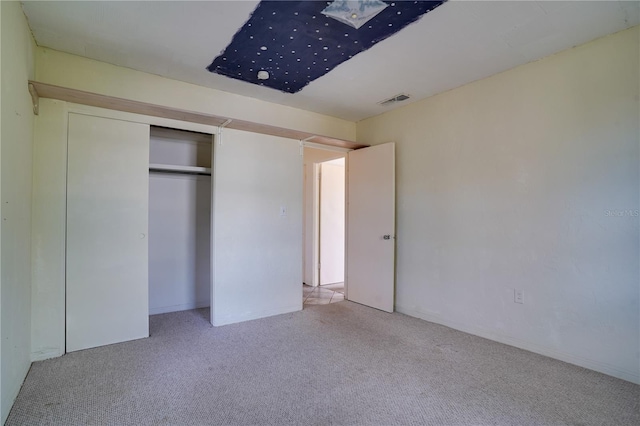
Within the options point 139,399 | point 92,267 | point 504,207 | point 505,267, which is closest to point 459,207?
point 504,207

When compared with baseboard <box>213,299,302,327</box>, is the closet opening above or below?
above

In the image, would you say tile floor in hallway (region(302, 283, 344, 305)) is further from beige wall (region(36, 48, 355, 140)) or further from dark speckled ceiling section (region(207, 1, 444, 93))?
dark speckled ceiling section (region(207, 1, 444, 93))

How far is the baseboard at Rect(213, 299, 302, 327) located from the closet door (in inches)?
26.4

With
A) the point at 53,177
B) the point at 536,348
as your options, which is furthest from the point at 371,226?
the point at 53,177

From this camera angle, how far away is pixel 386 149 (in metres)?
3.91

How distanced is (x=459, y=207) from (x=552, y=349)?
1.43 m

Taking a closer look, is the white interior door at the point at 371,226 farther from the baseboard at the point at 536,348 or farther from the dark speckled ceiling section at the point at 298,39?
the dark speckled ceiling section at the point at 298,39

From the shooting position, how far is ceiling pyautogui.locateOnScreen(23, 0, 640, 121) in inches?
81.1

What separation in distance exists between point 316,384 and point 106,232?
217 centimetres

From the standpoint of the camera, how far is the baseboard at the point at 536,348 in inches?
89.7

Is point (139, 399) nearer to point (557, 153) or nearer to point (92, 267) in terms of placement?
point (92, 267)

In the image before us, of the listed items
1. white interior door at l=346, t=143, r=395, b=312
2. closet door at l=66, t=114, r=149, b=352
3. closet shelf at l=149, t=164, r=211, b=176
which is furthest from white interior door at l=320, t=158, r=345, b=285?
closet door at l=66, t=114, r=149, b=352

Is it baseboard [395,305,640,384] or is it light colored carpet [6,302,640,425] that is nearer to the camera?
light colored carpet [6,302,640,425]

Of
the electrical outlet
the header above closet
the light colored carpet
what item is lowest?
the light colored carpet
